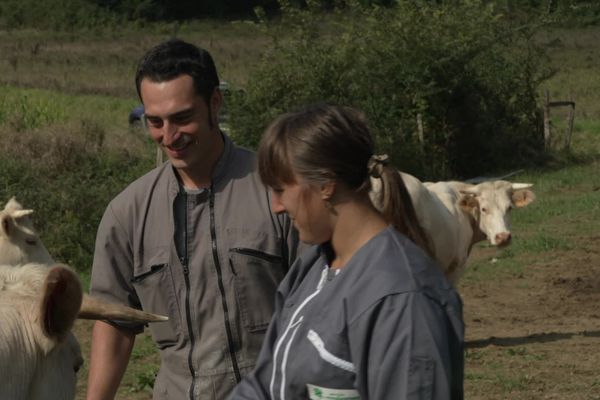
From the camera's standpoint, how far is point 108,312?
12.5 feet

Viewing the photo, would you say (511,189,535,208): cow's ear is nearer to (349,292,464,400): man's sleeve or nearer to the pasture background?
the pasture background

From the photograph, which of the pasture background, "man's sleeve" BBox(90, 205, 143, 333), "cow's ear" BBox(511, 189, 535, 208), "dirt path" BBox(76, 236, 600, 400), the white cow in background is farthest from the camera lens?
"cow's ear" BBox(511, 189, 535, 208)

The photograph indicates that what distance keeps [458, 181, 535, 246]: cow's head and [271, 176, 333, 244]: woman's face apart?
9.23 metres

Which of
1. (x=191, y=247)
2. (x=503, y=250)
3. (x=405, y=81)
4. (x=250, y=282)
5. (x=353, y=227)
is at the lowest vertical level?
(x=503, y=250)

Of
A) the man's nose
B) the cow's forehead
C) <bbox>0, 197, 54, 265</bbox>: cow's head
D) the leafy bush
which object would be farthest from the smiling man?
the leafy bush

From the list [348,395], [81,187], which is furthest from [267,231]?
[81,187]

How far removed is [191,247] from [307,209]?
4.42 feet

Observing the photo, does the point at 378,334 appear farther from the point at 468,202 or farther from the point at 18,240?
the point at 468,202

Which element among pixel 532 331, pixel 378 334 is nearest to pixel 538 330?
pixel 532 331

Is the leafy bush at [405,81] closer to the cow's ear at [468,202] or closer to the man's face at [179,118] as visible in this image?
the cow's ear at [468,202]

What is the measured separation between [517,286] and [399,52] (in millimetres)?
7689

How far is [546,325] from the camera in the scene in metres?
11.4

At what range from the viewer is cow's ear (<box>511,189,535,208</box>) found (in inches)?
475

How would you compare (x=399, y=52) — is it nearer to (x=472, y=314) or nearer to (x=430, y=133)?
(x=430, y=133)
